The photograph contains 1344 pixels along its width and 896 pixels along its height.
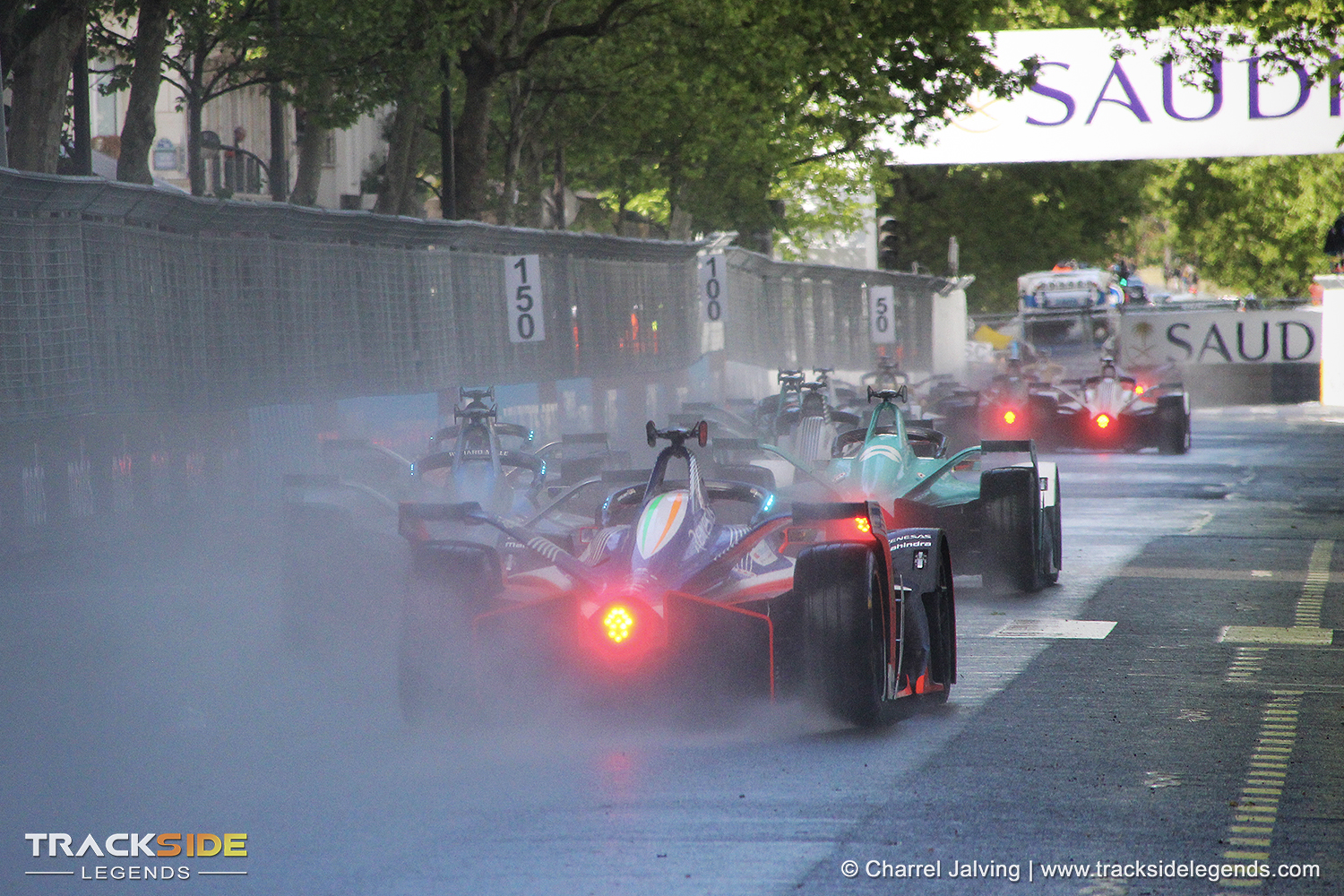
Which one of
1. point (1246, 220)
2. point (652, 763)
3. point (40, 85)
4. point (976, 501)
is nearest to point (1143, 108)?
point (1246, 220)

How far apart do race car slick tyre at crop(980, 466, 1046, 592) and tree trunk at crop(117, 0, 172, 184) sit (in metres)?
9.45

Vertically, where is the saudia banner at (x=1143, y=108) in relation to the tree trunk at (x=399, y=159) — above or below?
above

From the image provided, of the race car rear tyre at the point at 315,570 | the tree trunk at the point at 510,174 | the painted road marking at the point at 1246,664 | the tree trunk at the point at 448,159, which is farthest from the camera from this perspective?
the tree trunk at the point at 510,174

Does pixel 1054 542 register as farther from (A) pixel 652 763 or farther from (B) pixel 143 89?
(B) pixel 143 89

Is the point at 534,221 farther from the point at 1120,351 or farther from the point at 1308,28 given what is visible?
the point at 1308,28

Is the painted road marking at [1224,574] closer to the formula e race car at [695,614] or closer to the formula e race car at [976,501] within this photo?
the formula e race car at [976,501]

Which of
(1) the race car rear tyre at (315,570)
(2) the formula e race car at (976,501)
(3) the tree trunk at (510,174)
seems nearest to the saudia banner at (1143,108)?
(3) the tree trunk at (510,174)

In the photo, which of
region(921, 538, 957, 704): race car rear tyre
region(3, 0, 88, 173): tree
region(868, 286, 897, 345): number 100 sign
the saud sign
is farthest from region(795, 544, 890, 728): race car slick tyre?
the saud sign

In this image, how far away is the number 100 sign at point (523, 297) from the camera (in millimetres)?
17812

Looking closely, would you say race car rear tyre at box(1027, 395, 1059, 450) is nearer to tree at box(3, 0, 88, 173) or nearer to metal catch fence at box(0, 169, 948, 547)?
metal catch fence at box(0, 169, 948, 547)

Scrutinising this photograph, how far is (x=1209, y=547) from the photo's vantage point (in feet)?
43.9

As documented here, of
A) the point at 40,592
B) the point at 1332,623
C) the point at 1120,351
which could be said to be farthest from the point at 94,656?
the point at 1120,351

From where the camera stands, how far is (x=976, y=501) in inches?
427

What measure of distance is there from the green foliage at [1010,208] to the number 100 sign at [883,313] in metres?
17.2
